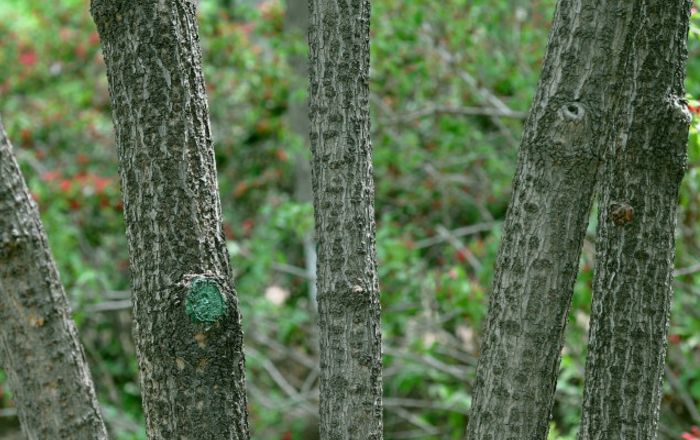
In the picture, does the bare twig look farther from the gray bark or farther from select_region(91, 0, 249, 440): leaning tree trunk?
select_region(91, 0, 249, 440): leaning tree trunk

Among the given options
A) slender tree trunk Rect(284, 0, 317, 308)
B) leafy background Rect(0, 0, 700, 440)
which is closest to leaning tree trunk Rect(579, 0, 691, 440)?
leafy background Rect(0, 0, 700, 440)

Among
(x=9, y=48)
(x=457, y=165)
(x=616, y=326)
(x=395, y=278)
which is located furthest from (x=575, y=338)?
(x=9, y=48)

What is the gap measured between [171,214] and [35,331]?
1.03 ft

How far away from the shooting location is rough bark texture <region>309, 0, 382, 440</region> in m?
1.65

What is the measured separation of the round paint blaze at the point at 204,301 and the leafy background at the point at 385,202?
2.14m

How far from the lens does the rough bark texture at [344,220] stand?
1.65 m

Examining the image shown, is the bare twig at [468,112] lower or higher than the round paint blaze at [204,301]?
higher

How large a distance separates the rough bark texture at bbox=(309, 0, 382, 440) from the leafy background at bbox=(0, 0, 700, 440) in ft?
6.10

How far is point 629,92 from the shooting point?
1616 mm

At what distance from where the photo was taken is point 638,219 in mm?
1609

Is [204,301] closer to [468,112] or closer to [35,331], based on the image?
[35,331]

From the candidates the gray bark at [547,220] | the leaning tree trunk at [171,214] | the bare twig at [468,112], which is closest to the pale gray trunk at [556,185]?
the gray bark at [547,220]

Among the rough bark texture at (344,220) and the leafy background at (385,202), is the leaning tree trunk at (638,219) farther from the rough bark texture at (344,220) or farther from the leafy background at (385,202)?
the leafy background at (385,202)

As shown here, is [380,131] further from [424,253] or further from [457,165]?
[424,253]
